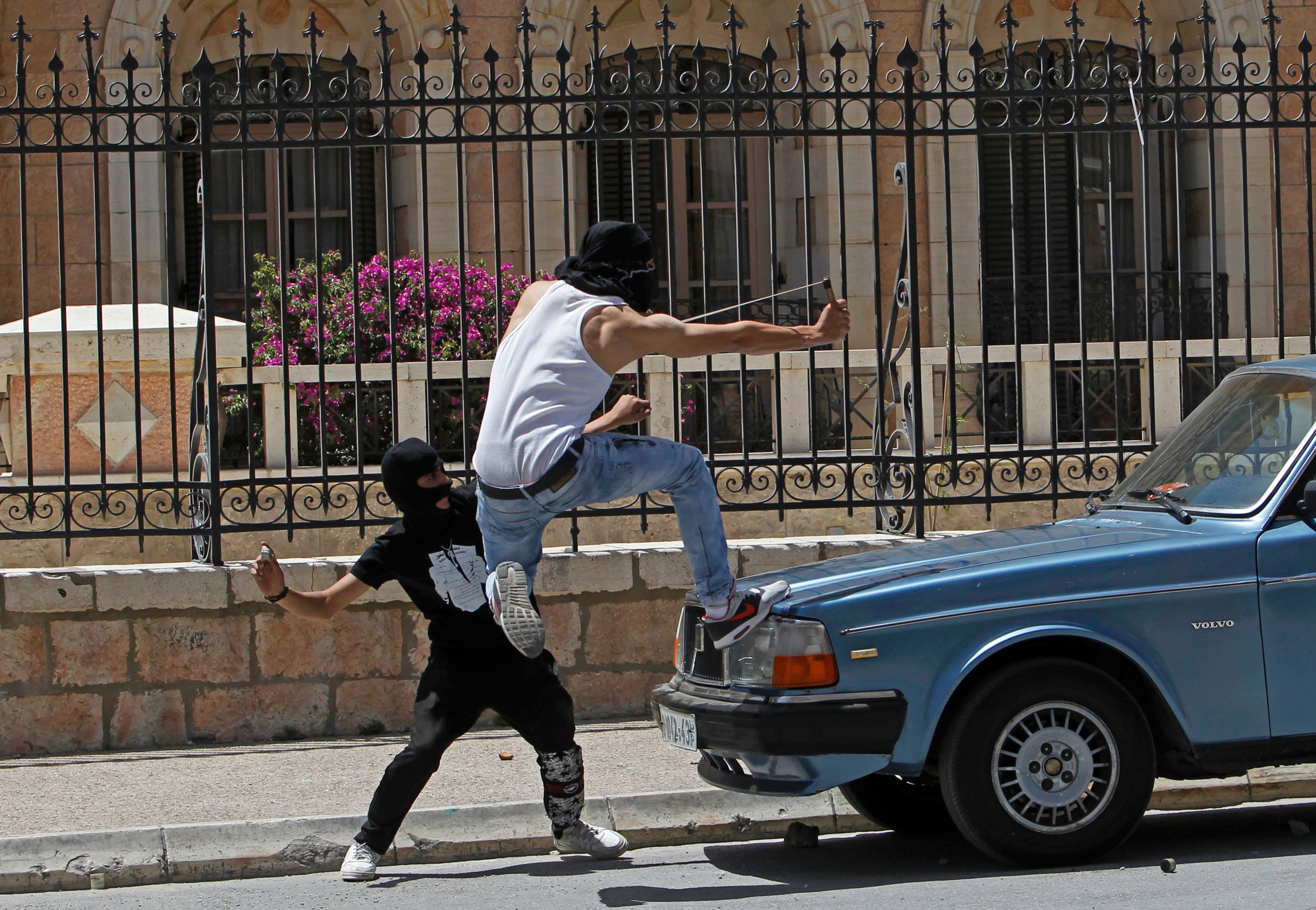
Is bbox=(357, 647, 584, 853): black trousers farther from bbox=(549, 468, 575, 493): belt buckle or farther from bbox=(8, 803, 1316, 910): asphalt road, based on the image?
bbox=(549, 468, 575, 493): belt buckle

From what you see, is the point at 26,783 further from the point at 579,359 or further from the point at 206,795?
the point at 579,359

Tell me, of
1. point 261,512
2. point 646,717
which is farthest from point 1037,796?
point 261,512

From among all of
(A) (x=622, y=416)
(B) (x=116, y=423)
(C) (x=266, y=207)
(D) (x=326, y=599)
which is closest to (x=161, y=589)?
(B) (x=116, y=423)

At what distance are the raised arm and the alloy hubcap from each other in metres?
1.38

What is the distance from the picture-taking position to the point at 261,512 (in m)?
8.61

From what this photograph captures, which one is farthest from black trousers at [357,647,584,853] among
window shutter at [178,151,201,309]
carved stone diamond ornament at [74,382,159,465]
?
window shutter at [178,151,201,309]

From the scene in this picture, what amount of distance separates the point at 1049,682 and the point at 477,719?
1.98 m

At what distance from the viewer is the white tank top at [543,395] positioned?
5012mm

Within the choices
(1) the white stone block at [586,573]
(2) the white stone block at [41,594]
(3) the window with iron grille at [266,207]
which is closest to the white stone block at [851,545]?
(1) the white stone block at [586,573]

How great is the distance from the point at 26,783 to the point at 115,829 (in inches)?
50.5

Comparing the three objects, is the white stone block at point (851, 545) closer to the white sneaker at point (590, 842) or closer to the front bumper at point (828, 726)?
the white sneaker at point (590, 842)

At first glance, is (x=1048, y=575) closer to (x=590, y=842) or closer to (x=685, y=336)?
(x=685, y=336)

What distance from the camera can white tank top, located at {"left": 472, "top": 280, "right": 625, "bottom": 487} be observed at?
5012mm

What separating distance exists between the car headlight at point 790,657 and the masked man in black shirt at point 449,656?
78 centimetres
